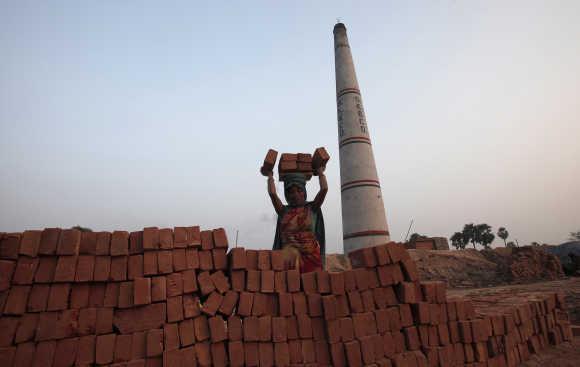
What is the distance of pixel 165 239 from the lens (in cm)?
304

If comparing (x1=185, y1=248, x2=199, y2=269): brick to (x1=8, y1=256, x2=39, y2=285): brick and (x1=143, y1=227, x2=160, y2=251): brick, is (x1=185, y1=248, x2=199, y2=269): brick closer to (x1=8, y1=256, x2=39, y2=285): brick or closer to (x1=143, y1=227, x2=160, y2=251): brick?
(x1=143, y1=227, x2=160, y2=251): brick

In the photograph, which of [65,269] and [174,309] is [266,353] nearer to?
[174,309]

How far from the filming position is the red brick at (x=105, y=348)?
265cm

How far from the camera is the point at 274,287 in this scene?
3.22 metres

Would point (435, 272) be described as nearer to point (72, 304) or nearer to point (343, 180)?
point (343, 180)

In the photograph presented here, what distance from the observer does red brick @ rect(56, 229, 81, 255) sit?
276 centimetres

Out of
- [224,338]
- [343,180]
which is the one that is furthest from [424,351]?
[343,180]

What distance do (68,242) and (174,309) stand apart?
114cm

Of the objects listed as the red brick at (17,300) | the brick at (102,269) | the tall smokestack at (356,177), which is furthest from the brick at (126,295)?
the tall smokestack at (356,177)

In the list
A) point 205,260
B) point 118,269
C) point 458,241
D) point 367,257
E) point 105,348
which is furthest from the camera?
point 458,241

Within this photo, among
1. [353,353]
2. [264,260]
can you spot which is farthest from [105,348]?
[353,353]

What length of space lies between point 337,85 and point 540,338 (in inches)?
423

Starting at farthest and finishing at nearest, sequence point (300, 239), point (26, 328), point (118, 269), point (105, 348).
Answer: point (300, 239) < point (118, 269) < point (105, 348) < point (26, 328)

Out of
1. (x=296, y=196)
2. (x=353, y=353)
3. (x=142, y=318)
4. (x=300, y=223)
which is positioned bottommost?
(x=353, y=353)
